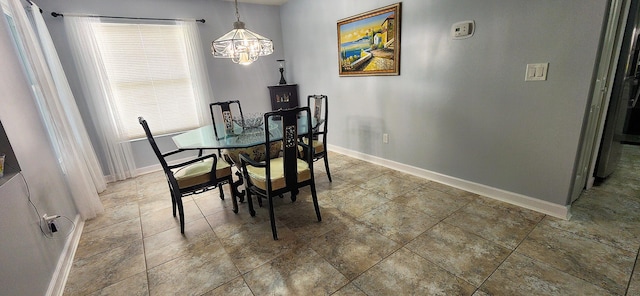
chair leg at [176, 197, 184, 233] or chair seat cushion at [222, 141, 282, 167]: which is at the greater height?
chair seat cushion at [222, 141, 282, 167]

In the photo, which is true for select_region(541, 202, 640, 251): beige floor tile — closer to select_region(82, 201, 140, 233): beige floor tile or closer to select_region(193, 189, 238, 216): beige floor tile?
select_region(193, 189, 238, 216): beige floor tile

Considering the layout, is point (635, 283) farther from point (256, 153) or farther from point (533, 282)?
point (256, 153)

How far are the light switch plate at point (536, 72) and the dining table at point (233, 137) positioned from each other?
1829 millimetres

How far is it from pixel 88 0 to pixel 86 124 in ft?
4.70

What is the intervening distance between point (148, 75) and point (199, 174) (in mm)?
2168

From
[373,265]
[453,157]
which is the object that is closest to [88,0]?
[373,265]

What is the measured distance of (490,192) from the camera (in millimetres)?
2445

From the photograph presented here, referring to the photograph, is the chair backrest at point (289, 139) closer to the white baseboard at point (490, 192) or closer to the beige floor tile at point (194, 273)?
the beige floor tile at point (194, 273)

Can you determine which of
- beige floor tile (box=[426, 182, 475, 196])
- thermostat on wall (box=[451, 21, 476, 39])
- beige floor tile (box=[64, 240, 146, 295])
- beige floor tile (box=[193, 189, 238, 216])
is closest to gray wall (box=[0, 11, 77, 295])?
beige floor tile (box=[64, 240, 146, 295])

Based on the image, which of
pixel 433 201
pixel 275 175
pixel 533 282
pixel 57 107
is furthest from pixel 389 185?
pixel 57 107

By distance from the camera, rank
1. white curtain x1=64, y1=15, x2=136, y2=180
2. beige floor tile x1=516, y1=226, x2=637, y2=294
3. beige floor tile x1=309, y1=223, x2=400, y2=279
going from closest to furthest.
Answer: beige floor tile x1=516, y1=226, x2=637, y2=294 < beige floor tile x1=309, y1=223, x2=400, y2=279 < white curtain x1=64, y1=15, x2=136, y2=180

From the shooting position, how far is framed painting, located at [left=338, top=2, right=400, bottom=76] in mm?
2863

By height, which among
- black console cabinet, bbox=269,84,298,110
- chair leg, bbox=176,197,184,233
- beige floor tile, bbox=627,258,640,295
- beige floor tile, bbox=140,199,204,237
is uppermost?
black console cabinet, bbox=269,84,298,110

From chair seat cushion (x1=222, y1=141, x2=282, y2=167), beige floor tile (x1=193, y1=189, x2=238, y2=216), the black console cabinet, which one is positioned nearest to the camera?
beige floor tile (x1=193, y1=189, x2=238, y2=216)
